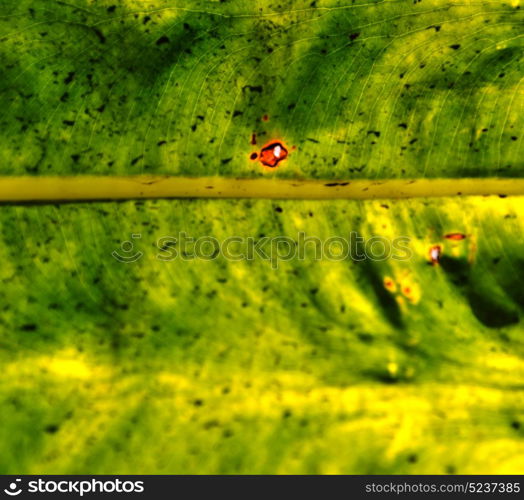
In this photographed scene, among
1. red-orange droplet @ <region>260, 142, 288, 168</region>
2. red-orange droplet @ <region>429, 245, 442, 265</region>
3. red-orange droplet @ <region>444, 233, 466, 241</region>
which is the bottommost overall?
red-orange droplet @ <region>429, 245, 442, 265</region>

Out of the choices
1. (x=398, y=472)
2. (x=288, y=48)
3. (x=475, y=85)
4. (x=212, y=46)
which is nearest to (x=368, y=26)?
(x=288, y=48)

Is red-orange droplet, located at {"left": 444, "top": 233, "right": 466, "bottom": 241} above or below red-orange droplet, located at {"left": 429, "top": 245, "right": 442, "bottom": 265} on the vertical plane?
above

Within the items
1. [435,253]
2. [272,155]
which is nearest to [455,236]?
[435,253]

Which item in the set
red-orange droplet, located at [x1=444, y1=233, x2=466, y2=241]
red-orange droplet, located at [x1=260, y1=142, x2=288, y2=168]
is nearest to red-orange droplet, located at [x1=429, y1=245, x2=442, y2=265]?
red-orange droplet, located at [x1=444, y1=233, x2=466, y2=241]

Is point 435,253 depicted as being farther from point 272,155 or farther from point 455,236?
point 272,155

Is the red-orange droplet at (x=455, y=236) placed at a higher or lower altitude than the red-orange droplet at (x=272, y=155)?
lower

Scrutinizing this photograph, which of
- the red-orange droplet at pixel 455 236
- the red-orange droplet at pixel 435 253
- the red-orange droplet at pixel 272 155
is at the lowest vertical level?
the red-orange droplet at pixel 435 253

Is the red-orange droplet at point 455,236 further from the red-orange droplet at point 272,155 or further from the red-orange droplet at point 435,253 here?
the red-orange droplet at point 272,155

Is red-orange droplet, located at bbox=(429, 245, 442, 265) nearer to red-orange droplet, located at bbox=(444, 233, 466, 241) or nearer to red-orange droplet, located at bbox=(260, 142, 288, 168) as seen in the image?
red-orange droplet, located at bbox=(444, 233, 466, 241)

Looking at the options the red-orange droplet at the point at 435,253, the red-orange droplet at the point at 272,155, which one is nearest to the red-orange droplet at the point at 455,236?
the red-orange droplet at the point at 435,253

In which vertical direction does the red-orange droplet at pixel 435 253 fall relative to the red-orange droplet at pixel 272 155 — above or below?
below
